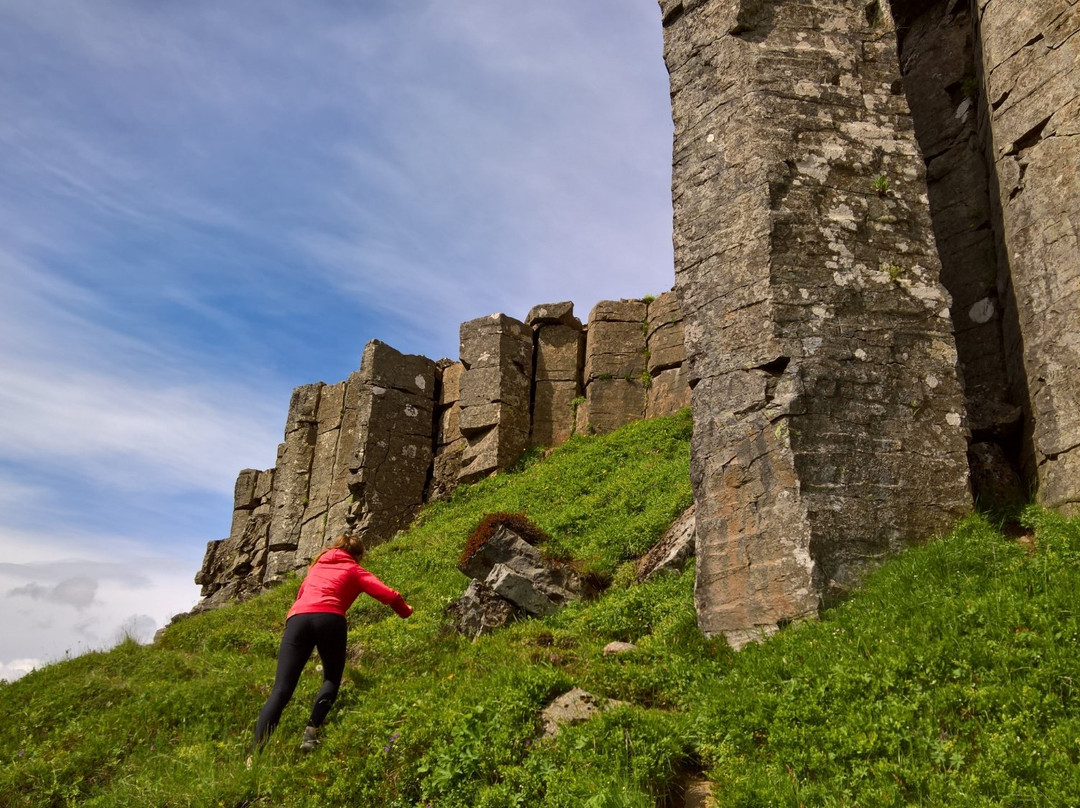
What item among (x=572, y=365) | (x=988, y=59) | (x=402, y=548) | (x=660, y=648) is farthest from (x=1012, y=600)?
(x=572, y=365)

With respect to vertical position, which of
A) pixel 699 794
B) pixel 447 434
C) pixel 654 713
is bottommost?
pixel 699 794

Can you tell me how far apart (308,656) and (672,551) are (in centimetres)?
401

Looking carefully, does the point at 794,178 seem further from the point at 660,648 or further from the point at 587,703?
the point at 587,703

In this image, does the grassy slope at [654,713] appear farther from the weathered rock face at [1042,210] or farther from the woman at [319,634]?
the weathered rock face at [1042,210]

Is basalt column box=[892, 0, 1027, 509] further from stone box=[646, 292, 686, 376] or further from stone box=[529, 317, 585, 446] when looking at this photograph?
stone box=[529, 317, 585, 446]

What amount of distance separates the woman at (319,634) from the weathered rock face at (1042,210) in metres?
5.76

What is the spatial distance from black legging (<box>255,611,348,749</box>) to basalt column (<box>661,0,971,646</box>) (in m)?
3.06

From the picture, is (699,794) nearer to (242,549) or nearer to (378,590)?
(378,590)

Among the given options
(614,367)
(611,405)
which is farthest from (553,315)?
(611,405)

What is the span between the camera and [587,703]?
6074 millimetres

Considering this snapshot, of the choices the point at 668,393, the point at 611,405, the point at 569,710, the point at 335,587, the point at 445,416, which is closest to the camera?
the point at 569,710

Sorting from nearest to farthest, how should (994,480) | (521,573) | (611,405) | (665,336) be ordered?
(994,480), (521,573), (665,336), (611,405)

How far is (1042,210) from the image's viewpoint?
24.2 feet

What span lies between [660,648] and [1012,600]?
2.68 m
